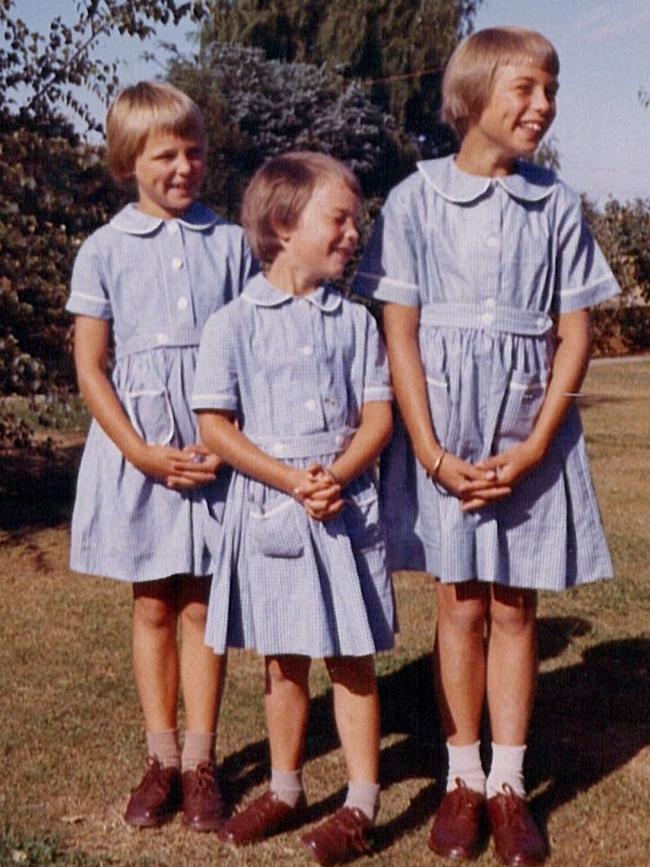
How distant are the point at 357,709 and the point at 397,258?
3.55ft

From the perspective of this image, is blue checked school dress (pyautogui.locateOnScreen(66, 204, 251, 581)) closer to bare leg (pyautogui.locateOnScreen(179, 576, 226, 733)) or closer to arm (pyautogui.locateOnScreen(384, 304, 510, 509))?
bare leg (pyautogui.locateOnScreen(179, 576, 226, 733))

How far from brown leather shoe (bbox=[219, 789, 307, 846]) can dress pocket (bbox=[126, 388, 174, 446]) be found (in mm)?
920

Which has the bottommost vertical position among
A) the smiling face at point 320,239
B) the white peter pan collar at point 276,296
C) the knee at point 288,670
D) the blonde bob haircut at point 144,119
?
the knee at point 288,670

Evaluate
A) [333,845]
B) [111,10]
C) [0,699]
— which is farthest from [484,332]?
[111,10]

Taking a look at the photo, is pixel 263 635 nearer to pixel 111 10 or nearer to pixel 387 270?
pixel 387 270

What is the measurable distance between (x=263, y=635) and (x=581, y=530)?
0.83 meters

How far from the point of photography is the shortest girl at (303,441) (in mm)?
3072

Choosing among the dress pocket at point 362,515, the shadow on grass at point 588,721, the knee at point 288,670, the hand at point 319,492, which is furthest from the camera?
the shadow on grass at point 588,721

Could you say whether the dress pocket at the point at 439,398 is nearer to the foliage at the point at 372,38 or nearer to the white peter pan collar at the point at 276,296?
the white peter pan collar at the point at 276,296

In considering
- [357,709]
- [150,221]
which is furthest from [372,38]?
[357,709]

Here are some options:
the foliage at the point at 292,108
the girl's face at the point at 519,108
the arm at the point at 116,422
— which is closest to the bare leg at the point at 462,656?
the arm at the point at 116,422

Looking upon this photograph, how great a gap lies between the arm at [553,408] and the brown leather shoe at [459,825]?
798 mm

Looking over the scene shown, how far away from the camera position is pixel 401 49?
28.2 meters

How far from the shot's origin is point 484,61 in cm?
312
